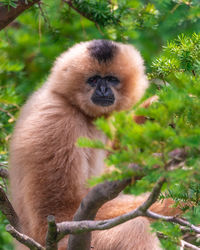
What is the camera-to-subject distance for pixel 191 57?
2672 mm

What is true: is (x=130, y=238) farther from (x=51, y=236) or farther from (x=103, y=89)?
(x=103, y=89)

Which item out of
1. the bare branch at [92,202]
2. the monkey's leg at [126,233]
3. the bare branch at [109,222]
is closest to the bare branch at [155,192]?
the bare branch at [109,222]

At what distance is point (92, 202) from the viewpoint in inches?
92.4

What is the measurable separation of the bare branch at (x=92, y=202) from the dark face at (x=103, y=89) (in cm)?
168

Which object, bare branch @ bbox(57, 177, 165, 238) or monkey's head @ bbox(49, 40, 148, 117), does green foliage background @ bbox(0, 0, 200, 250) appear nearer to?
bare branch @ bbox(57, 177, 165, 238)

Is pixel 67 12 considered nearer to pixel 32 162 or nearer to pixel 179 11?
pixel 179 11

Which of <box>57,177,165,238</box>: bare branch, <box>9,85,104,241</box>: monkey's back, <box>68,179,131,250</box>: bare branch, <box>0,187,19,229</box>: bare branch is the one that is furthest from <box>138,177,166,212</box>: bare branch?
<box>9,85,104,241</box>: monkey's back

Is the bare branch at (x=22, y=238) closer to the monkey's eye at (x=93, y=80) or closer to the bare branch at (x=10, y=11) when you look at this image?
the bare branch at (x=10, y=11)

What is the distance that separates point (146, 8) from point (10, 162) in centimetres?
200

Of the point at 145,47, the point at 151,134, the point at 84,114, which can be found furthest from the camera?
the point at 145,47

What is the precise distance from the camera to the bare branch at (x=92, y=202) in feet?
6.98

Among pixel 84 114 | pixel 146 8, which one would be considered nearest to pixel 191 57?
pixel 84 114

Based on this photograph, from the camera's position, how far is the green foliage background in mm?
1635

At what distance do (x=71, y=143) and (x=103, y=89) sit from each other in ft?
2.72
